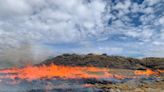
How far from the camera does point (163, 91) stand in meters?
163

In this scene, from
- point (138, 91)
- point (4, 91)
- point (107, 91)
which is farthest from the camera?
point (4, 91)

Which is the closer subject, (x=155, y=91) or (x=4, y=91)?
(x=155, y=91)

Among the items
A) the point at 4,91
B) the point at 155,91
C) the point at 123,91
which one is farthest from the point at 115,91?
the point at 4,91

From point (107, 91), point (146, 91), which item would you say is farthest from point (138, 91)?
point (107, 91)

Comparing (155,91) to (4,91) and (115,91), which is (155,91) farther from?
(4,91)

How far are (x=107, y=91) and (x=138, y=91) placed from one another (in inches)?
941

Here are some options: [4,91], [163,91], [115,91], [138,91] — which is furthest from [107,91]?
[4,91]

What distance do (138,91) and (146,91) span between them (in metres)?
8.43

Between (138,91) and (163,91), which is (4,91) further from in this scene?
(163,91)

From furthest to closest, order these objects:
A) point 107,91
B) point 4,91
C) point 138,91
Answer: point 4,91 < point 107,91 < point 138,91

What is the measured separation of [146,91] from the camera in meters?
166

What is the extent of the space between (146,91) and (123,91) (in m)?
17.1

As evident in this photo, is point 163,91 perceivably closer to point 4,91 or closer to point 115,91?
point 115,91

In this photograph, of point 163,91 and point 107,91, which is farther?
point 107,91
